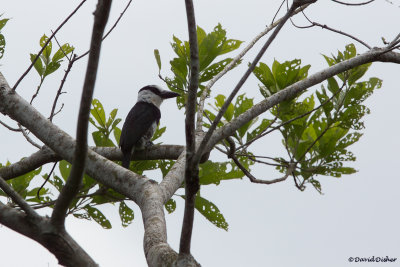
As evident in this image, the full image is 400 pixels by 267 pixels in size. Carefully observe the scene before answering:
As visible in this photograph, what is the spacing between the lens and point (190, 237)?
68.2 inches

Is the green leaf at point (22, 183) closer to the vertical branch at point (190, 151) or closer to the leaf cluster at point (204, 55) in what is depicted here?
the leaf cluster at point (204, 55)

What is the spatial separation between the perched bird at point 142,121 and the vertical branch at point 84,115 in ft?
6.65

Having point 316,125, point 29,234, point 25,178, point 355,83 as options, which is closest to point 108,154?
point 25,178

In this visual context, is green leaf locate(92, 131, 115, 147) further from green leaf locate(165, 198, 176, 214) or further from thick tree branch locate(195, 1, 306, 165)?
thick tree branch locate(195, 1, 306, 165)

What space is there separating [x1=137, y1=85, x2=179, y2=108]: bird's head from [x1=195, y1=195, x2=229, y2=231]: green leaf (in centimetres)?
284

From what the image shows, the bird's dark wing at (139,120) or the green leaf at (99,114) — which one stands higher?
the bird's dark wing at (139,120)

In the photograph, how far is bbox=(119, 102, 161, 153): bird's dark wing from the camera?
461cm

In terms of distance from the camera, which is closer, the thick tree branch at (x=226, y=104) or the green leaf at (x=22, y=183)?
the thick tree branch at (x=226, y=104)

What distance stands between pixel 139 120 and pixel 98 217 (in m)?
1.93

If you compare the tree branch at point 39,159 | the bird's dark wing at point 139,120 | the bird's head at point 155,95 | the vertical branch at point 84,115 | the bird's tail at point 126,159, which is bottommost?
the vertical branch at point 84,115

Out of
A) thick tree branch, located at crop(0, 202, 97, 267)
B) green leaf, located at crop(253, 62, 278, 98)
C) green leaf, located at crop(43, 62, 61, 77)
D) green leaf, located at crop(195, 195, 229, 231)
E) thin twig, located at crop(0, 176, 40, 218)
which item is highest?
green leaf, located at crop(43, 62, 61, 77)

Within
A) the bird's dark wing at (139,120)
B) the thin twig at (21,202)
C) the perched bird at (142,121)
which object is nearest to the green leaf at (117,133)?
the perched bird at (142,121)

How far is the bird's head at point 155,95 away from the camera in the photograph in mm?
6023

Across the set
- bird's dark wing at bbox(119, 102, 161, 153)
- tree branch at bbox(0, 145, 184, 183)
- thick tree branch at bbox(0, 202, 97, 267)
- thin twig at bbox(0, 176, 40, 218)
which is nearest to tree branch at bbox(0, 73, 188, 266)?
thick tree branch at bbox(0, 202, 97, 267)
